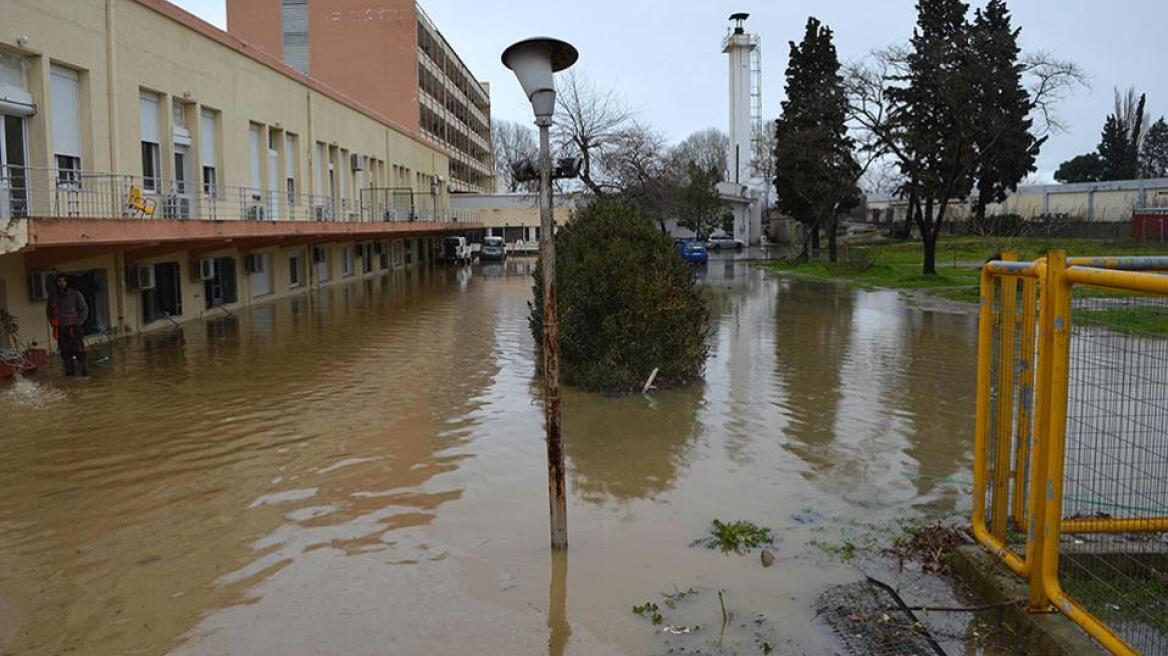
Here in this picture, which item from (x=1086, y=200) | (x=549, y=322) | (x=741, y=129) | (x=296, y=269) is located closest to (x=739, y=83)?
(x=741, y=129)

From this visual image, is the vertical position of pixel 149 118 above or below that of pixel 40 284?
above

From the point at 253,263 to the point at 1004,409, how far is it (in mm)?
24722

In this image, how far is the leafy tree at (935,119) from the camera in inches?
1337

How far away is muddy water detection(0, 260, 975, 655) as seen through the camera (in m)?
5.99

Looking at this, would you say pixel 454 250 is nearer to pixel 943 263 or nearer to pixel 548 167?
pixel 943 263

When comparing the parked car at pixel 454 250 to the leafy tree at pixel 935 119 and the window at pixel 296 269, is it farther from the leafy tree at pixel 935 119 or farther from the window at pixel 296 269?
the leafy tree at pixel 935 119

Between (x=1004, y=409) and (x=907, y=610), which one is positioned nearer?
(x=907, y=610)

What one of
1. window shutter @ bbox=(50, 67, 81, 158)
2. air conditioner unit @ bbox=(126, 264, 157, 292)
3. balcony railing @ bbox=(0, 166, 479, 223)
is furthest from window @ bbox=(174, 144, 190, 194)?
window shutter @ bbox=(50, 67, 81, 158)

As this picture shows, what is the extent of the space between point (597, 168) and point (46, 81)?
24807 mm

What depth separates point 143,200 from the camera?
742 inches

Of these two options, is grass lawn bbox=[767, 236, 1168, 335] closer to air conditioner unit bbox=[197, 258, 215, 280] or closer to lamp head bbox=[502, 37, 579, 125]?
air conditioner unit bbox=[197, 258, 215, 280]

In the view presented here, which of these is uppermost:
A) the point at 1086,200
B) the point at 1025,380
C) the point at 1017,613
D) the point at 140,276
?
the point at 1086,200

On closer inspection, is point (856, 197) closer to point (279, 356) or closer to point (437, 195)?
point (437, 195)

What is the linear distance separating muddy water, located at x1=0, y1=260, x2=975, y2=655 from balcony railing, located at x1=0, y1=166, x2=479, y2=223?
3018 millimetres
